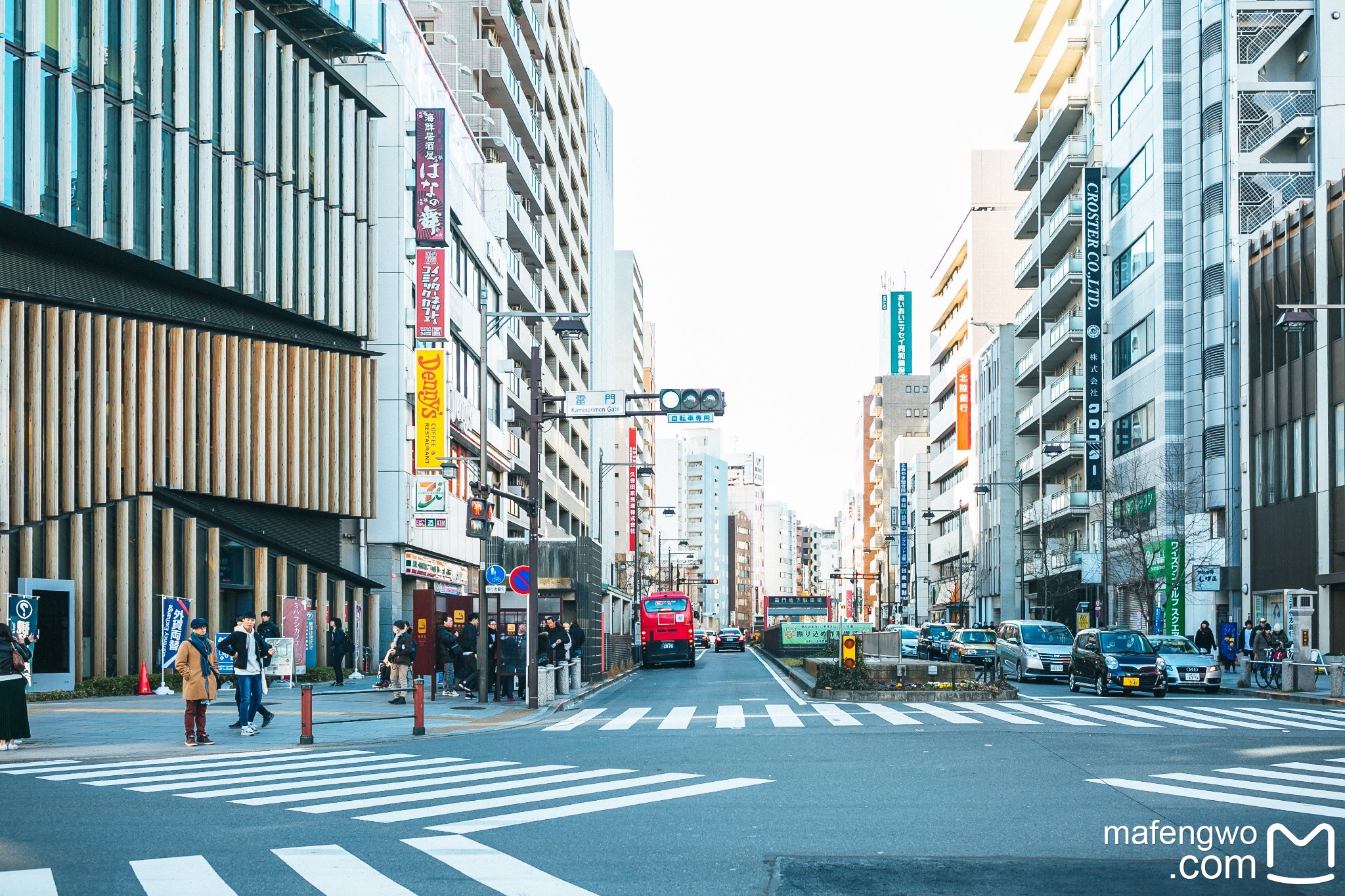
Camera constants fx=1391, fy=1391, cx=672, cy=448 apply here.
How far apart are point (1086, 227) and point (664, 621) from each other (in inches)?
1043

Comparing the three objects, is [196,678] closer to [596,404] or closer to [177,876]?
[177,876]

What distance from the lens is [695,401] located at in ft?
85.0

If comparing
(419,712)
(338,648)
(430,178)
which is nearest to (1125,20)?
(430,178)

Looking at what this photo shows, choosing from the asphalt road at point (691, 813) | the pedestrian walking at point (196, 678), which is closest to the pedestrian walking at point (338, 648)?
the asphalt road at point (691, 813)

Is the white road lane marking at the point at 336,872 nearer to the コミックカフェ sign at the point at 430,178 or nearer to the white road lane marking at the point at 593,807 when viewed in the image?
the white road lane marking at the point at 593,807

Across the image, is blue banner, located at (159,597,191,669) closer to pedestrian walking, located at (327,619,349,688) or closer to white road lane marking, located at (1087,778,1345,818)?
pedestrian walking, located at (327,619,349,688)

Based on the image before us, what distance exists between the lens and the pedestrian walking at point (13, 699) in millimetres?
18344

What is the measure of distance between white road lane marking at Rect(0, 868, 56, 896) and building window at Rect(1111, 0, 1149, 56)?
196ft

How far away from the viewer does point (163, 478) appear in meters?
35.5

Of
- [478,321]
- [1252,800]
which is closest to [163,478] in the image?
[478,321]

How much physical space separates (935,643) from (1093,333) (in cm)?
1595

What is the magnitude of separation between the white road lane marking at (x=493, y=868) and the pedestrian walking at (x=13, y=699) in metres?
10.5

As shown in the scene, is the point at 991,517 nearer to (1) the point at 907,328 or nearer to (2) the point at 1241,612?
(2) the point at 1241,612

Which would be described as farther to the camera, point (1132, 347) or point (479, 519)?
point (1132, 347)
